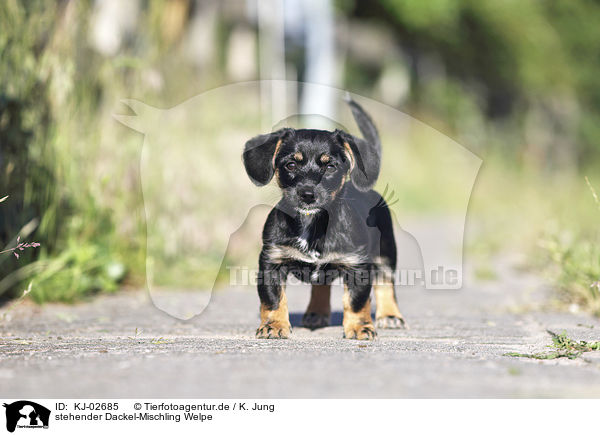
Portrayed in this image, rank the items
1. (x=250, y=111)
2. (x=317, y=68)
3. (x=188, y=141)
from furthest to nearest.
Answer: (x=317, y=68) < (x=250, y=111) < (x=188, y=141)

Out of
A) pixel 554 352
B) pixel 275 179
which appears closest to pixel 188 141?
pixel 275 179

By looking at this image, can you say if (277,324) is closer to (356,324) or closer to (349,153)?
(356,324)

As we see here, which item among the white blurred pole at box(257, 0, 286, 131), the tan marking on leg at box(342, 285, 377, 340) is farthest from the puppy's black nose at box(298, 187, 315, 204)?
the white blurred pole at box(257, 0, 286, 131)

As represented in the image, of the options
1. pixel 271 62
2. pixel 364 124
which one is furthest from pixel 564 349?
pixel 271 62

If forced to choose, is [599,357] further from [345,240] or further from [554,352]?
[345,240]

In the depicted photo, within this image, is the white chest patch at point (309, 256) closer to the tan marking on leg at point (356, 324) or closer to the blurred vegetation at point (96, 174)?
the tan marking on leg at point (356, 324)

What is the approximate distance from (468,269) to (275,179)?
4.39 meters

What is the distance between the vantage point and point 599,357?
323cm

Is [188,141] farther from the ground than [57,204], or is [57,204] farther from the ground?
[188,141]
